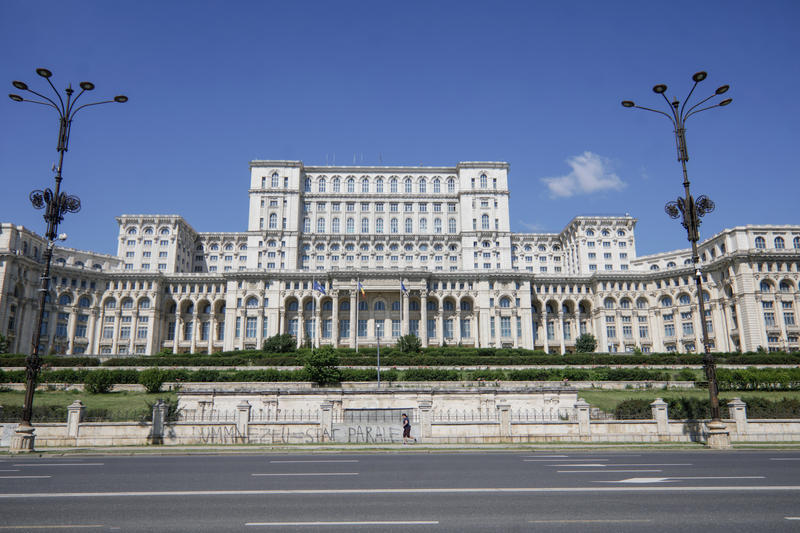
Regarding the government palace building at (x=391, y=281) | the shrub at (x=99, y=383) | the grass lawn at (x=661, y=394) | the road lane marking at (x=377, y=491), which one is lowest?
the road lane marking at (x=377, y=491)

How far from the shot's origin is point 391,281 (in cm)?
8938

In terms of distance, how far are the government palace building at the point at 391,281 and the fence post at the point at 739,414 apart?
60417 mm

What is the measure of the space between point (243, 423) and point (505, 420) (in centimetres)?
1431

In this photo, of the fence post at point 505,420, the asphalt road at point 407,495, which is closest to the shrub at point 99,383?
the asphalt road at point 407,495

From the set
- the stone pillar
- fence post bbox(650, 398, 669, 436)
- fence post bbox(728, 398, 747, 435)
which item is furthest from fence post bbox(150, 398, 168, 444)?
fence post bbox(728, 398, 747, 435)

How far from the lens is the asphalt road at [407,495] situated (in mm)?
9523

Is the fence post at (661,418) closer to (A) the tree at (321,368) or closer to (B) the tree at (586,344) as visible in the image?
(A) the tree at (321,368)

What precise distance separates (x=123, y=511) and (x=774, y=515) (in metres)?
13.0

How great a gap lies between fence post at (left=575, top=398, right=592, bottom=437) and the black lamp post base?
2676 centimetres

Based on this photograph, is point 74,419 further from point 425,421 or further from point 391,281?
point 391,281

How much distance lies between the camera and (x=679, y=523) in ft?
31.0

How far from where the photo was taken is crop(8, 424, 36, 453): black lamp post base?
2294 cm

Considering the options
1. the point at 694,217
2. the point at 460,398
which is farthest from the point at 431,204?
the point at 694,217

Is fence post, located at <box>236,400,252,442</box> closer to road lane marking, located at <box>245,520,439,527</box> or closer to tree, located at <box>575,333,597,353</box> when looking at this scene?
road lane marking, located at <box>245,520,439,527</box>
